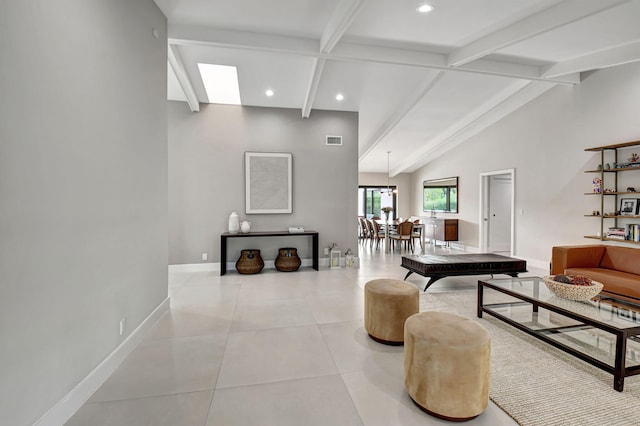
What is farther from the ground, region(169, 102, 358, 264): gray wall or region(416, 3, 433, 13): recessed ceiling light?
region(416, 3, 433, 13): recessed ceiling light

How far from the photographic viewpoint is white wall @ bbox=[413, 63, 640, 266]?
4.94 meters

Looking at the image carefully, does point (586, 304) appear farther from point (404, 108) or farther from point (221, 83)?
point (221, 83)

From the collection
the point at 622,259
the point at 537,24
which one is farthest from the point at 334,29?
the point at 622,259

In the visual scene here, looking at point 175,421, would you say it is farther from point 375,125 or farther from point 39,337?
point 375,125

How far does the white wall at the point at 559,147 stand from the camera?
4941 mm

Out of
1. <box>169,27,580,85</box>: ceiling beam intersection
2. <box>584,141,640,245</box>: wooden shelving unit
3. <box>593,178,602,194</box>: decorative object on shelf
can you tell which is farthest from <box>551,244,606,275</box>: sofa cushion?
<box>169,27,580,85</box>: ceiling beam intersection

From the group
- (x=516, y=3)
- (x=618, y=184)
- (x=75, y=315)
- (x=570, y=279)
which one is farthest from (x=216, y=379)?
(x=618, y=184)

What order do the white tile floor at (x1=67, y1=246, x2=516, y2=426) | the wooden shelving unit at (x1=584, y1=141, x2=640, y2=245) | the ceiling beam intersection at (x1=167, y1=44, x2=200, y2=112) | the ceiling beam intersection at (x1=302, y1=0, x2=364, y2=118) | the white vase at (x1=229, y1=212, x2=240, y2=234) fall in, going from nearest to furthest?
the white tile floor at (x1=67, y1=246, x2=516, y2=426), the ceiling beam intersection at (x1=302, y1=0, x2=364, y2=118), the ceiling beam intersection at (x1=167, y1=44, x2=200, y2=112), the wooden shelving unit at (x1=584, y1=141, x2=640, y2=245), the white vase at (x1=229, y1=212, x2=240, y2=234)

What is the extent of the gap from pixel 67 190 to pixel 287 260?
13.7 feet

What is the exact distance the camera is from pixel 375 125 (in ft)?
24.3

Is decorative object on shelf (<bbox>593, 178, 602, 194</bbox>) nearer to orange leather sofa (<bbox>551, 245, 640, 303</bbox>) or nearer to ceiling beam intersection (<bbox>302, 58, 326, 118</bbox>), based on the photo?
orange leather sofa (<bbox>551, 245, 640, 303</bbox>)

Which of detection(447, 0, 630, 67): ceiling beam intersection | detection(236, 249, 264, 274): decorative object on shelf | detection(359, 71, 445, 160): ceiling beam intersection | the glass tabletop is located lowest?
detection(236, 249, 264, 274): decorative object on shelf

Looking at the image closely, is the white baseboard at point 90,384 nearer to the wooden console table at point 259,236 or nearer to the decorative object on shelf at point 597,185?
the wooden console table at point 259,236

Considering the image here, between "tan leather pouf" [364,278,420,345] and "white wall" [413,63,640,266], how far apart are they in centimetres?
460
